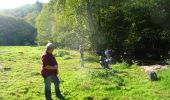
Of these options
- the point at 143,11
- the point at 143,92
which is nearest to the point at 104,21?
the point at 143,11

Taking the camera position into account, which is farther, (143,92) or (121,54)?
(121,54)

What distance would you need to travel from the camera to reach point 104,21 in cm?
4953

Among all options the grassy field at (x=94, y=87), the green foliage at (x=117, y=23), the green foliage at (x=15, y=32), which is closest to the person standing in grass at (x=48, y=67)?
the grassy field at (x=94, y=87)

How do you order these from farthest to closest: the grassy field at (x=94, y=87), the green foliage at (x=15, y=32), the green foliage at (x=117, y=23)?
the green foliage at (x=15, y=32), the green foliage at (x=117, y=23), the grassy field at (x=94, y=87)

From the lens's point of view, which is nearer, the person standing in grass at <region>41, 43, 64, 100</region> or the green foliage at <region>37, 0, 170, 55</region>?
the person standing in grass at <region>41, 43, 64, 100</region>

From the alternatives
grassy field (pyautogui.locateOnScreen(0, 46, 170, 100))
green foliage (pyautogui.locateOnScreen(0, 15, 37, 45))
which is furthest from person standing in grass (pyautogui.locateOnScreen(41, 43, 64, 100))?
green foliage (pyautogui.locateOnScreen(0, 15, 37, 45))

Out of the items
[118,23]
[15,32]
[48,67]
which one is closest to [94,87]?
[48,67]

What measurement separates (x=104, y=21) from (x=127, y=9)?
4.39m

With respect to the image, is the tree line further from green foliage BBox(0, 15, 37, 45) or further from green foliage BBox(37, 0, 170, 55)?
green foliage BBox(0, 15, 37, 45)

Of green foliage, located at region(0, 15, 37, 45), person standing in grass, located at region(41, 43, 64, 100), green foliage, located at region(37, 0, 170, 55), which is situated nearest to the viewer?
person standing in grass, located at region(41, 43, 64, 100)

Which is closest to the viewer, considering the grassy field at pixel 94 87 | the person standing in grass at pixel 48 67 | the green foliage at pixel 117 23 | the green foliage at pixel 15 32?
the person standing in grass at pixel 48 67

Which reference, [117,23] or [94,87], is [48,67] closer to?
[94,87]

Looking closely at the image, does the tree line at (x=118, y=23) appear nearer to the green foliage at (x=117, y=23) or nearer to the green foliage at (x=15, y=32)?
the green foliage at (x=117, y=23)

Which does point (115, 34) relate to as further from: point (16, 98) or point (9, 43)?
point (9, 43)
